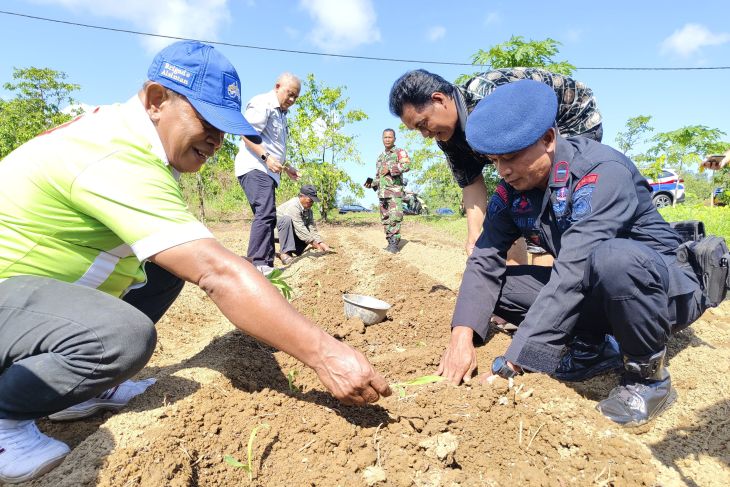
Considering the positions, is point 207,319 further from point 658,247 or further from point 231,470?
point 658,247

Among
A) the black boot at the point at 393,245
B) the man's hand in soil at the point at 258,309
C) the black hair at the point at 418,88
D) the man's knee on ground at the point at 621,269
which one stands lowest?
the black boot at the point at 393,245

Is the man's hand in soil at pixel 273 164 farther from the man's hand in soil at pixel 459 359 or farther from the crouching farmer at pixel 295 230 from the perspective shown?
the man's hand in soil at pixel 459 359

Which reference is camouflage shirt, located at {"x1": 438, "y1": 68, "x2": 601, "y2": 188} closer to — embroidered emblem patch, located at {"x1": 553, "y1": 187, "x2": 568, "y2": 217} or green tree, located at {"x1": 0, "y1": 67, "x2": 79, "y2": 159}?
embroidered emblem patch, located at {"x1": 553, "y1": 187, "x2": 568, "y2": 217}

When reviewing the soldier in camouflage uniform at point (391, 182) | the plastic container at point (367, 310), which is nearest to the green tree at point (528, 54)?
the soldier in camouflage uniform at point (391, 182)

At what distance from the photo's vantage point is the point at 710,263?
2109 millimetres

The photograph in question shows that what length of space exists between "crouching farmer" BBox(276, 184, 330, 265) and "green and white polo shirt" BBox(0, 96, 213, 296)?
5.16 meters

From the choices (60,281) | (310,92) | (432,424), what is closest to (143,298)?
(60,281)

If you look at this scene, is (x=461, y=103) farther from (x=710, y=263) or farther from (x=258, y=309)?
(x=258, y=309)

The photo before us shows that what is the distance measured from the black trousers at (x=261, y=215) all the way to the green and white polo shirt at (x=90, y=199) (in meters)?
2.91

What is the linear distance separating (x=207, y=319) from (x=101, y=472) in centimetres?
278

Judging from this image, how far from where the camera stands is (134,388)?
218 cm

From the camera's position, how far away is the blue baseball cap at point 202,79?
5.40 ft

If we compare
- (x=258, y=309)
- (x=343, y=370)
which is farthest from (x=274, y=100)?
(x=343, y=370)

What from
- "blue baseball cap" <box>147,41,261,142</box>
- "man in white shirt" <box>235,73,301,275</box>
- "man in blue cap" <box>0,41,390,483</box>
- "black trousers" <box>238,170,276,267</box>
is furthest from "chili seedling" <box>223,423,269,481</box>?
"black trousers" <box>238,170,276,267</box>
